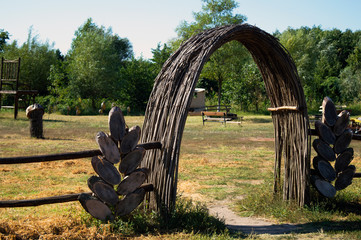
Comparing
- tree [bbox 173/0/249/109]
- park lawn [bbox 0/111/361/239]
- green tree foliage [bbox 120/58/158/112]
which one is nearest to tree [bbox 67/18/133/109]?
green tree foliage [bbox 120/58/158/112]

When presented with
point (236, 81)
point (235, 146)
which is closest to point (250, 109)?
point (236, 81)

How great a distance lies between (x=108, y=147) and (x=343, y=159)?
3.81m

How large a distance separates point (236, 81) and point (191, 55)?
97.1ft

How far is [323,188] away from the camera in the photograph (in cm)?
589

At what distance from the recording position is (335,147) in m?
6.05

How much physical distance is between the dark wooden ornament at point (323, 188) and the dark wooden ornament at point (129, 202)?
2.84 m

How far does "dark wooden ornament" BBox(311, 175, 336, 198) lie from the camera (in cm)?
587

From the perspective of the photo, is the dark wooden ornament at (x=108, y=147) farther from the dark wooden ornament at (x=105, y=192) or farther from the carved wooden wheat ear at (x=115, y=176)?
the dark wooden ornament at (x=105, y=192)

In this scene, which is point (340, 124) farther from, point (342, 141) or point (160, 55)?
point (160, 55)

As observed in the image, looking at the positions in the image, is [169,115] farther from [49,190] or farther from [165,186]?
[49,190]

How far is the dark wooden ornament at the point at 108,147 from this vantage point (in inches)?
168

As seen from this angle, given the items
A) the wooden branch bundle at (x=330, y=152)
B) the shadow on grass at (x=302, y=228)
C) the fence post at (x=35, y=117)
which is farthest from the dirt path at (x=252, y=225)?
the fence post at (x=35, y=117)

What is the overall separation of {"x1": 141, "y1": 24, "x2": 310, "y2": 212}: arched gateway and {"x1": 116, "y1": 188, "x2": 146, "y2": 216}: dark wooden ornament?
290 mm

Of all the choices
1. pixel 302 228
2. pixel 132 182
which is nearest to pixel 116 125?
pixel 132 182
